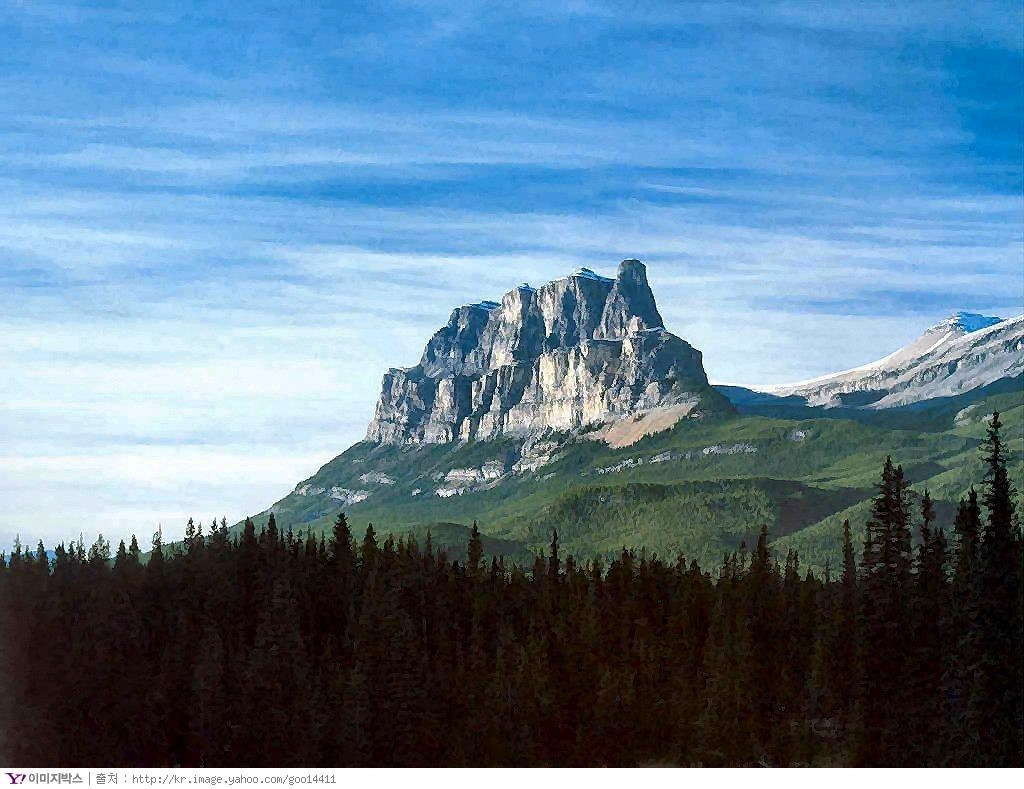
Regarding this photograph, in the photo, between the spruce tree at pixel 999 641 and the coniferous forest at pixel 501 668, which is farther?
the coniferous forest at pixel 501 668

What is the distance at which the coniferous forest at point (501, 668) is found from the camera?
90.5 ft

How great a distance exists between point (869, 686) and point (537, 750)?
8.04 metres

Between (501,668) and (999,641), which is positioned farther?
(501,668)

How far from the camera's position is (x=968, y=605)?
87.3 feet

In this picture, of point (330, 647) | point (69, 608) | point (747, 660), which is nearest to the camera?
point (69, 608)

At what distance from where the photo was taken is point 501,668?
40969 mm

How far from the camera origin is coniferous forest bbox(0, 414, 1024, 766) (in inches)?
1086

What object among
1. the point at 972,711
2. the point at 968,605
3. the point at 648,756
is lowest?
the point at 648,756

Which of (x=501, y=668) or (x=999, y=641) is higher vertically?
(x=999, y=641)

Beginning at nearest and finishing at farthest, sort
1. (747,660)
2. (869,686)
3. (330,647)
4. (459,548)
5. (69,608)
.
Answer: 1. (869,686)
2. (69,608)
3. (330,647)
4. (747,660)
5. (459,548)

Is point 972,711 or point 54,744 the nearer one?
point 972,711

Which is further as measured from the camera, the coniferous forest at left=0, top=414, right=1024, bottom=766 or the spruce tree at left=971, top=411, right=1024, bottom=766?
the coniferous forest at left=0, top=414, right=1024, bottom=766

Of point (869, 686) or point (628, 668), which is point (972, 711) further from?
point (628, 668)
